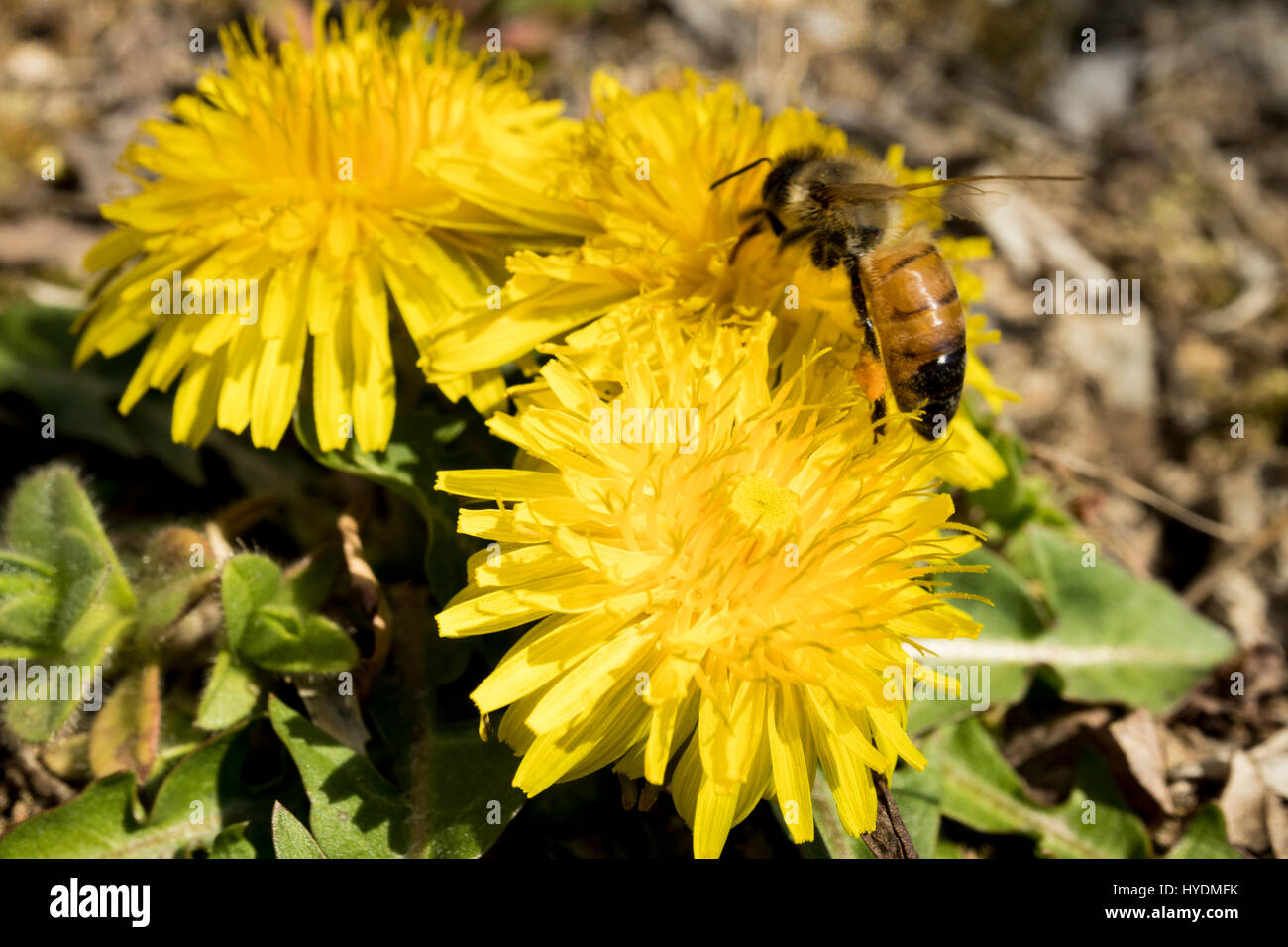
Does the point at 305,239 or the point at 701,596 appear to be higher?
the point at 305,239

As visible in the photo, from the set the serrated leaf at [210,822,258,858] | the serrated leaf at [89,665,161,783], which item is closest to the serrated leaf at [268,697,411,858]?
the serrated leaf at [210,822,258,858]

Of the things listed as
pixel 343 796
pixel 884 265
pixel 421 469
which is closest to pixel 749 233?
pixel 884 265

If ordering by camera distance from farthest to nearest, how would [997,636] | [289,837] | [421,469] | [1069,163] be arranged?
[1069,163], [997,636], [421,469], [289,837]

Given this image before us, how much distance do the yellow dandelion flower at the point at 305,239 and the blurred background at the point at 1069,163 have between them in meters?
1.05

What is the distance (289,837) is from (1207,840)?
8.81ft

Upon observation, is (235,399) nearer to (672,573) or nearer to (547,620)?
(547,620)

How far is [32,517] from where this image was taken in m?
3.19

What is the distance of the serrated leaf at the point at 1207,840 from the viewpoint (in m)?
3.20

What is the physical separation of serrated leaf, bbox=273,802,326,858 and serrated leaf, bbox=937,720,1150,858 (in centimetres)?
186

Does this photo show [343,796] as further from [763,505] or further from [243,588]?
[763,505]

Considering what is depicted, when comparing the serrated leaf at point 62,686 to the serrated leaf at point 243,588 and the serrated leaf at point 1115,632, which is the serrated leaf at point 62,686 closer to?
the serrated leaf at point 243,588

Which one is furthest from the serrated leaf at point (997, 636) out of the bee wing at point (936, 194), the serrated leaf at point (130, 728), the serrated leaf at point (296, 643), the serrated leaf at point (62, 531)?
the serrated leaf at point (62, 531)

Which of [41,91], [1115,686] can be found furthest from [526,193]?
[41,91]

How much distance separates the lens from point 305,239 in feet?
9.62
